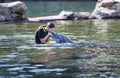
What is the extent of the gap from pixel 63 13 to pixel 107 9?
179 inches

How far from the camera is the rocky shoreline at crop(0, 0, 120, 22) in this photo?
37.7 metres

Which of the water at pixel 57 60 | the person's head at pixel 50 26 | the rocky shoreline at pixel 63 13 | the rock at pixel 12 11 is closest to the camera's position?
the water at pixel 57 60

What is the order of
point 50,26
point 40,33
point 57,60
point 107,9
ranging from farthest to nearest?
point 107,9
point 40,33
point 50,26
point 57,60

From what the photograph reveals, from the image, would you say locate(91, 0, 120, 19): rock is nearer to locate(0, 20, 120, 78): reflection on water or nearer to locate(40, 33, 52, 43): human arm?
locate(0, 20, 120, 78): reflection on water

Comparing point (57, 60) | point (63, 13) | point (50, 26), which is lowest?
point (63, 13)

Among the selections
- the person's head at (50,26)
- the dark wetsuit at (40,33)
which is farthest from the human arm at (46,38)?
the person's head at (50,26)

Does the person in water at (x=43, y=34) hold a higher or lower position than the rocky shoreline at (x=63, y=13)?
higher

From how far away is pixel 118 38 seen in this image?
2467cm

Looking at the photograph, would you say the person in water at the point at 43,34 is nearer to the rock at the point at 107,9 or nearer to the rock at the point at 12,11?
the rock at the point at 12,11

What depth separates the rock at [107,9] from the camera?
41125 mm

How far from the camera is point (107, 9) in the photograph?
139 ft

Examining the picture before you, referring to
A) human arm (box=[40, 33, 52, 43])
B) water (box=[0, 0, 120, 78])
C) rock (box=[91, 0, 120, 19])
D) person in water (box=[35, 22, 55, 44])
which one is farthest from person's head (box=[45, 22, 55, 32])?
rock (box=[91, 0, 120, 19])

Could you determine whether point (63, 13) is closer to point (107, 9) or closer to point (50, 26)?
point (107, 9)

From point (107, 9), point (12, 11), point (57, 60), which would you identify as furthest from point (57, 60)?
point (107, 9)
